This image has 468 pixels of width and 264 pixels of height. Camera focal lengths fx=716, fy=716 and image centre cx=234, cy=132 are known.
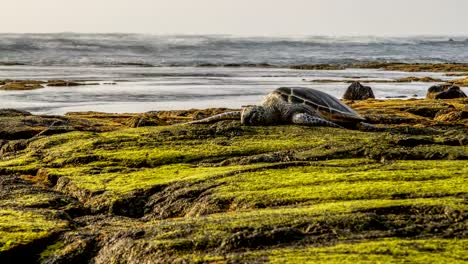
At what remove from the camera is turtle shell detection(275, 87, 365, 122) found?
1416 cm

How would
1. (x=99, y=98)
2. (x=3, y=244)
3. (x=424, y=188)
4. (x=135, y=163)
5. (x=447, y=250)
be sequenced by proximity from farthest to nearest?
1. (x=99, y=98)
2. (x=135, y=163)
3. (x=424, y=188)
4. (x=3, y=244)
5. (x=447, y=250)

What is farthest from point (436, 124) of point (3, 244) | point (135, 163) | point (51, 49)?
point (51, 49)

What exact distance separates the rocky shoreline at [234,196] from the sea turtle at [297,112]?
2.43 feet

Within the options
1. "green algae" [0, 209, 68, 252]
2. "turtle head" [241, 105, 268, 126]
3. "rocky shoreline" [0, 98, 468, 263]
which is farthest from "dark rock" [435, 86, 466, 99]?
"green algae" [0, 209, 68, 252]

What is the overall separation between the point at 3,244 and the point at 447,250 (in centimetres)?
385

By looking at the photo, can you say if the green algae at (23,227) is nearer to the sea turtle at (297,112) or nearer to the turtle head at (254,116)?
the turtle head at (254,116)

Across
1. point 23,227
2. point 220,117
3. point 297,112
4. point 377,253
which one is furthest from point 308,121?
point 377,253

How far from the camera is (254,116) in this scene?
41.8 ft

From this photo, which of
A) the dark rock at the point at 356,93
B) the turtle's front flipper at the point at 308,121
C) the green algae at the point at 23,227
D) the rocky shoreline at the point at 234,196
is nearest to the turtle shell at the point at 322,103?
the turtle's front flipper at the point at 308,121

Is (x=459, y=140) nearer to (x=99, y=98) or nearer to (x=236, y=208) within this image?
(x=236, y=208)

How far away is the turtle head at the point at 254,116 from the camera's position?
1269 cm

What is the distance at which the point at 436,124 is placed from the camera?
586 inches

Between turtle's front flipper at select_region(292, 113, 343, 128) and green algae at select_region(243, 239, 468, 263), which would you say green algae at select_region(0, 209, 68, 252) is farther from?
turtle's front flipper at select_region(292, 113, 343, 128)

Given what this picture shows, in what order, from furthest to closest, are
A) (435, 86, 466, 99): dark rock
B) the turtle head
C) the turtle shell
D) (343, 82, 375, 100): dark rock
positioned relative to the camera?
(343, 82, 375, 100): dark rock, (435, 86, 466, 99): dark rock, the turtle shell, the turtle head
